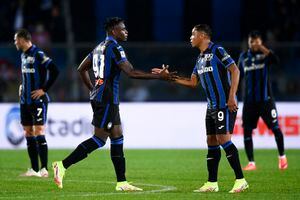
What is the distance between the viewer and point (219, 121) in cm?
1130

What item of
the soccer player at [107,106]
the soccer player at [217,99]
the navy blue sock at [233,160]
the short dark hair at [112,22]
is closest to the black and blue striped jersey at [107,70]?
the soccer player at [107,106]

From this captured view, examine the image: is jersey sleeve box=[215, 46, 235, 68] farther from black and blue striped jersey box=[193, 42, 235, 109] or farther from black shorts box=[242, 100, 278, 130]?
black shorts box=[242, 100, 278, 130]

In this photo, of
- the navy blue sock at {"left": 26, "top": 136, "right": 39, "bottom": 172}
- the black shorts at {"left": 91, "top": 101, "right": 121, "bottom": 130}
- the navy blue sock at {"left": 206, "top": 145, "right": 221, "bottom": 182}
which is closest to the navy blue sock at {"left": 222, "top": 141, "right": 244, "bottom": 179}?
the navy blue sock at {"left": 206, "top": 145, "right": 221, "bottom": 182}

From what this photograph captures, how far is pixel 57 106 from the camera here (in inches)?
812

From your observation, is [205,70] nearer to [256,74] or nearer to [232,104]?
[232,104]

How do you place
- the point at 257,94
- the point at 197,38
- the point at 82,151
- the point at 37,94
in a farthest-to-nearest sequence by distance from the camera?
the point at 257,94, the point at 37,94, the point at 197,38, the point at 82,151

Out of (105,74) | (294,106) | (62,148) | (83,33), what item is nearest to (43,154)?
(105,74)

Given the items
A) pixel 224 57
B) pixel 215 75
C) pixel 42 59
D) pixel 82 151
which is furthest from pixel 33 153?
pixel 224 57

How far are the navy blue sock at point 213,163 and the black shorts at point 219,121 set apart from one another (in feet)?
0.75

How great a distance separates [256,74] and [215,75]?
15.0ft

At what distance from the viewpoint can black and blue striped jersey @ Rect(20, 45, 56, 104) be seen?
549 inches

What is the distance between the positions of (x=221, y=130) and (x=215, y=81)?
0.65m

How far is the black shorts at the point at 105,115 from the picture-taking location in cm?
1127

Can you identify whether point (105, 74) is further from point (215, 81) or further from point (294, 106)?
point (294, 106)
